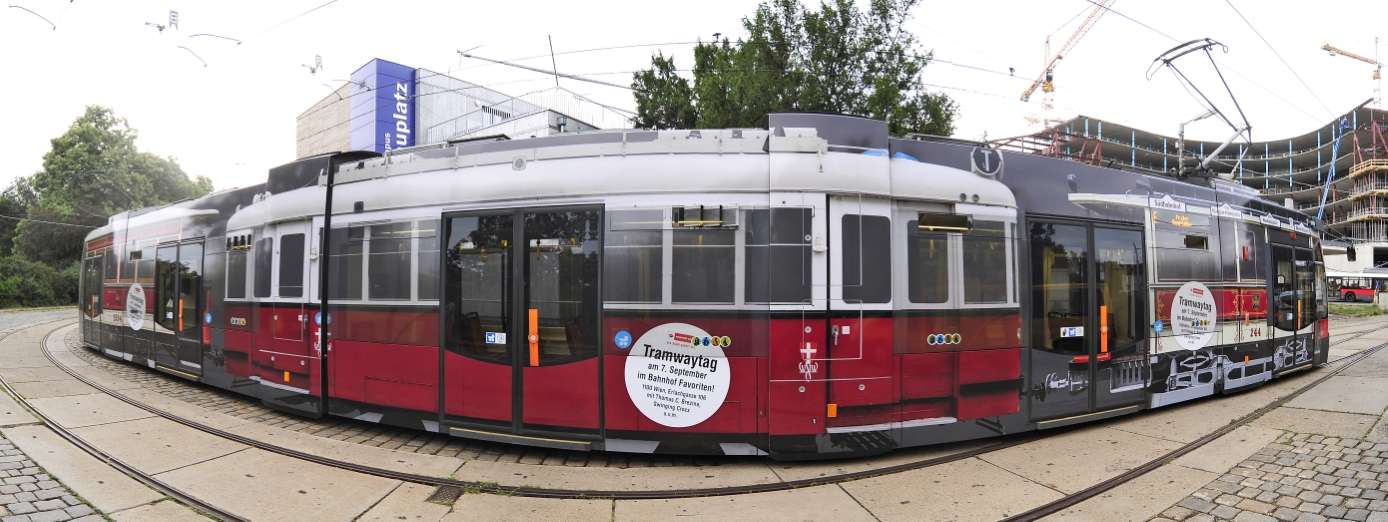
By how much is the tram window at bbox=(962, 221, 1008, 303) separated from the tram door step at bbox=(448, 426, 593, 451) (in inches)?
176

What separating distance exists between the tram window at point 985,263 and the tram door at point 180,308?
11855 mm

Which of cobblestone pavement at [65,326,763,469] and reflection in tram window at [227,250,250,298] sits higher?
reflection in tram window at [227,250,250,298]

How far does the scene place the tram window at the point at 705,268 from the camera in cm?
568

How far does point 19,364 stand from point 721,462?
51.1 ft

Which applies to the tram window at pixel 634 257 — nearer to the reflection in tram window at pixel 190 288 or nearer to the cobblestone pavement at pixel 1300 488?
the cobblestone pavement at pixel 1300 488

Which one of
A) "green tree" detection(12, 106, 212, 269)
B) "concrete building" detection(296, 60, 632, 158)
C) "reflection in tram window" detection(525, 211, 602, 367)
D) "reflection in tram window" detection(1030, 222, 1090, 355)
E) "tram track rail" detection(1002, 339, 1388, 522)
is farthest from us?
"green tree" detection(12, 106, 212, 269)

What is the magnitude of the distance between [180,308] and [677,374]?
1015cm

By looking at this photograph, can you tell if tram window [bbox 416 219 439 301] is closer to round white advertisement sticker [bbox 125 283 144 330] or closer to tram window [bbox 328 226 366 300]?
tram window [bbox 328 226 366 300]

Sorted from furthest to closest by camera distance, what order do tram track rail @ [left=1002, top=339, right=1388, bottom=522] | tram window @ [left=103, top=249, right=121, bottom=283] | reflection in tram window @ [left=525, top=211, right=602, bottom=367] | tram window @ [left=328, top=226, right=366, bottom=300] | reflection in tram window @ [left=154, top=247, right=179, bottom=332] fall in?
tram window @ [left=103, top=249, right=121, bottom=283] → reflection in tram window @ [left=154, top=247, right=179, bottom=332] → tram window @ [left=328, top=226, right=366, bottom=300] → reflection in tram window @ [left=525, top=211, right=602, bottom=367] → tram track rail @ [left=1002, top=339, right=1388, bottom=522]

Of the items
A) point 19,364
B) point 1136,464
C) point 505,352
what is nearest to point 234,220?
point 505,352

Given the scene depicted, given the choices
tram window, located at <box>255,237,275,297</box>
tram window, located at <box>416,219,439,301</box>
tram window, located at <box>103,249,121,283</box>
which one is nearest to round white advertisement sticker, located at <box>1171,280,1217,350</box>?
tram window, located at <box>416,219,439,301</box>

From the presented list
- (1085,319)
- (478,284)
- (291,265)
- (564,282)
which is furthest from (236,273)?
(1085,319)

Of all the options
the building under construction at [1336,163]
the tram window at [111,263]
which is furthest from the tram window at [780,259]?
the building under construction at [1336,163]

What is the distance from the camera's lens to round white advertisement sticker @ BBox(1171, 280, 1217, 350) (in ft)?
26.3
